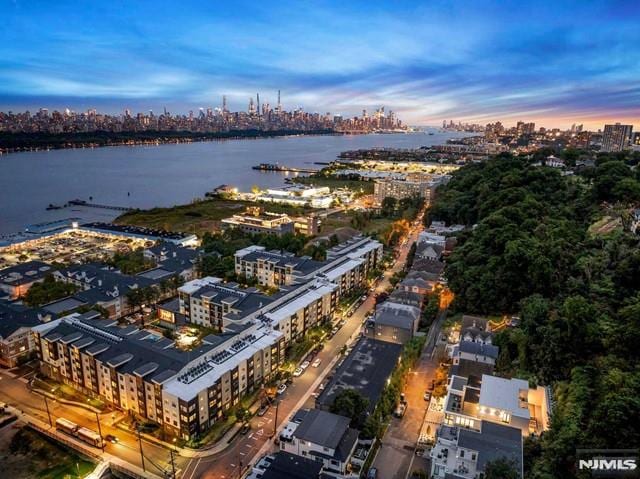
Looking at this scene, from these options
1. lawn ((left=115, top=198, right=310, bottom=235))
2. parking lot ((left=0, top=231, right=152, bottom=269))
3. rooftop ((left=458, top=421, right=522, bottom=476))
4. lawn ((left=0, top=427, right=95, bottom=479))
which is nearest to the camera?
rooftop ((left=458, top=421, right=522, bottom=476))

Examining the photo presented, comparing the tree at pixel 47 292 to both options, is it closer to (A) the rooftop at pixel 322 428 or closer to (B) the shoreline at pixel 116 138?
(A) the rooftop at pixel 322 428

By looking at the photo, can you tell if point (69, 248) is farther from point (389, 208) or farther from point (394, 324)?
point (389, 208)

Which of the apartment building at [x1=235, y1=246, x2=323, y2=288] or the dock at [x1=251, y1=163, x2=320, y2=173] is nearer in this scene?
the apartment building at [x1=235, y1=246, x2=323, y2=288]

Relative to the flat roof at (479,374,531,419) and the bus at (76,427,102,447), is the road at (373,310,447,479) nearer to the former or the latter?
the flat roof at (479,374,531,419)

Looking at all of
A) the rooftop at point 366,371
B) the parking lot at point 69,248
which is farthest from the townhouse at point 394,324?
the parking lot at point 69,248

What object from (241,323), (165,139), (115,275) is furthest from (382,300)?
(165,139)

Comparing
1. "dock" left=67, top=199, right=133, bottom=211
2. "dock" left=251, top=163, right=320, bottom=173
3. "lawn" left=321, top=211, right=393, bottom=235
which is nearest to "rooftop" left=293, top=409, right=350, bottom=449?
"lawn" left=321, top=211, right=393, bottom=235

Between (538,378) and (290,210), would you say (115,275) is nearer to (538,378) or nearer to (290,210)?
(538,378)
